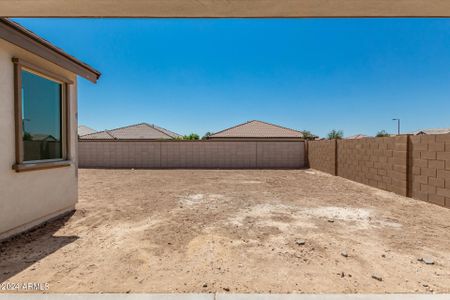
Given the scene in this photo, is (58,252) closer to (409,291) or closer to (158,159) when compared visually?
(409,291)

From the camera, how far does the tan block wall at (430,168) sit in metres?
5.49

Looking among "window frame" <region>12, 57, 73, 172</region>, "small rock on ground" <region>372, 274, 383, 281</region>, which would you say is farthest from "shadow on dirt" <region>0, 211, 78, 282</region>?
"small rock on ground" <region>372, 274, 383, 281</region>

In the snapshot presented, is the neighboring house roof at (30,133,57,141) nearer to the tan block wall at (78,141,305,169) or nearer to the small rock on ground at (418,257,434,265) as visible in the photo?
the small rock on ground at (418,257,434,265)

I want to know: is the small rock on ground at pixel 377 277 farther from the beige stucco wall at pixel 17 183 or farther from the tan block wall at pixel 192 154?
the tan block wall at pixel 192 154

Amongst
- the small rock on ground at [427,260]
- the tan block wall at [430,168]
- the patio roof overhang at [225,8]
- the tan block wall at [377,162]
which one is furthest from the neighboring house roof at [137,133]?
the small rock on ground at [427,260]

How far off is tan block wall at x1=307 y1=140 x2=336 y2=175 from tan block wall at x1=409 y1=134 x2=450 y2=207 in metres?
4.99

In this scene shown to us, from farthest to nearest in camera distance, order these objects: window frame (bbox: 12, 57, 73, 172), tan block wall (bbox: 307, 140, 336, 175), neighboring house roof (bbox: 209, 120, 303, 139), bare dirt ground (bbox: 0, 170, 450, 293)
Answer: neighboring house roof (bbox: 209, 120, 303, 139) → tan block wall (bbox: 307, 140, 336, 175) → window frame (bbox: 12, 57, 73, 172) → bare dirt ground (bbox: 0, 170, 450, 293)

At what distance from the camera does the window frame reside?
12.2 ft

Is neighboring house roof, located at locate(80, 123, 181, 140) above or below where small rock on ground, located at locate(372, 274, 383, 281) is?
above

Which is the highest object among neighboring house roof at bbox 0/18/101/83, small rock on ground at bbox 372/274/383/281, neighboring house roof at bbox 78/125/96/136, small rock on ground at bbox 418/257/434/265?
neighboring house roof at bbox 78/125/96/136

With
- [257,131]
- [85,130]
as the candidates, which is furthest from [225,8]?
[85,130]

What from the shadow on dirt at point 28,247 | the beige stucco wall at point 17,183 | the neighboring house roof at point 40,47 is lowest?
the shadow on dirt at point 28,247

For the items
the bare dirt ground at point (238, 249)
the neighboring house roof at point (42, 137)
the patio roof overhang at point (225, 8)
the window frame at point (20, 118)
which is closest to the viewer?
the bare dirt ground at point (238, 249)

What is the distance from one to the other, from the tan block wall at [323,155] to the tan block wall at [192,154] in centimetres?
112
